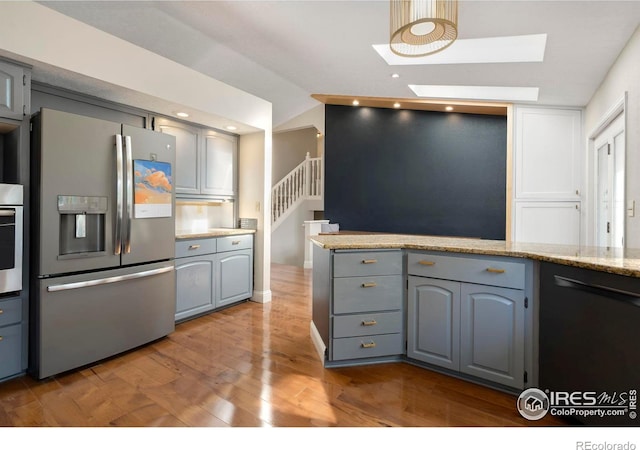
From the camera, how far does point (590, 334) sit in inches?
59.9

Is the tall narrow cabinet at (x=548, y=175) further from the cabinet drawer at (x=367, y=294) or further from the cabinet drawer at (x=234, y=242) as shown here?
the cabinet drawer at (x=234, y=242)

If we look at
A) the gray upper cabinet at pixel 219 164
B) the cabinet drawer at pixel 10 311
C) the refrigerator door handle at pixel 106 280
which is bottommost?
the cabinet drawer at pixel 10 311

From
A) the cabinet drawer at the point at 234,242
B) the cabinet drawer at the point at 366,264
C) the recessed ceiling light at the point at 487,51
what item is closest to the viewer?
the cabinet drawer at the point at 366,264

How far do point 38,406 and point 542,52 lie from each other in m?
4.68

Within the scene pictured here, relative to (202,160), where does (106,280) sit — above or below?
below

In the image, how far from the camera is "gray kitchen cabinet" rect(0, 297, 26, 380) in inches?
80.3

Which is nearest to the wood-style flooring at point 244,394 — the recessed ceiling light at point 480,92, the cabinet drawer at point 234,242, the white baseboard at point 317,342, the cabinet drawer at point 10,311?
the white baseboard at point 317,342

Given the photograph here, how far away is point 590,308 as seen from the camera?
152 cm

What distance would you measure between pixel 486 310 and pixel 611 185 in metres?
2.65

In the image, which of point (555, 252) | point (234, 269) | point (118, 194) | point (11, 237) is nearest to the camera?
point (555, 252)

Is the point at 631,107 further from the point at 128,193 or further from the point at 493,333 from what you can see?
the point at 128,193

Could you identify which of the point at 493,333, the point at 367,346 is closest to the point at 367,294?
the point at 367,346

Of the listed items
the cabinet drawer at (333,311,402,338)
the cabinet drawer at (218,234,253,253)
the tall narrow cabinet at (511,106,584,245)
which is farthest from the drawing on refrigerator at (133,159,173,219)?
the tall narrow cabinet at (511,106,584,245)

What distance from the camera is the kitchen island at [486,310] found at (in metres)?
1.46
